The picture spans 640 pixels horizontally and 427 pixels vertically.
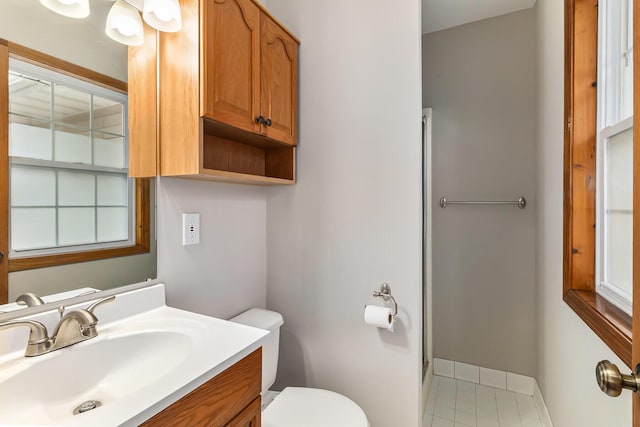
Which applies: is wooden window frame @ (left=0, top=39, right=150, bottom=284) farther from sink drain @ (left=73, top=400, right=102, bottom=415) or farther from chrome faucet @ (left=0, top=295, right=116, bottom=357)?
sink drain @ (left=73, top=400, right=102, bottom=415)

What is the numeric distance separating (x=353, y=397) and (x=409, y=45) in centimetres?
169

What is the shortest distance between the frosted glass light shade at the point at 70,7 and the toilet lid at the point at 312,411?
1.54 meters

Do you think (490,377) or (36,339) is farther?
(490,377)

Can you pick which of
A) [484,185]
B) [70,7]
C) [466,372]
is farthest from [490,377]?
[70,7]

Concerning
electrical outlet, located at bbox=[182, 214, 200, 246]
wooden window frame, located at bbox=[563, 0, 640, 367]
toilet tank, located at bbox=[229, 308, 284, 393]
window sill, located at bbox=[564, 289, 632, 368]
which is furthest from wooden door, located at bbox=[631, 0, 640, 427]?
electrical outlet, located at bbox=[182, 214, 200, 246]

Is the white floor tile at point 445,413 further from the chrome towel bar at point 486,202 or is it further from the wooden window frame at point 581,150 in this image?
the chrome towel bar at point 486,202

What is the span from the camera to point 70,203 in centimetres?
96

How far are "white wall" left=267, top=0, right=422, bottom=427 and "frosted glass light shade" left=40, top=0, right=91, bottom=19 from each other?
0.93m

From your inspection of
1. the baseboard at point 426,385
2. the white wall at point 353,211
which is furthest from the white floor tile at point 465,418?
the white wall at point 353,211

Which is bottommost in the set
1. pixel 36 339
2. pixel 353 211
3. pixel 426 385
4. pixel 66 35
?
pixel 426 385

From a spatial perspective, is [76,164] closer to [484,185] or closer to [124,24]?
[124,24]

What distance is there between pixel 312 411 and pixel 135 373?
2.35 ft

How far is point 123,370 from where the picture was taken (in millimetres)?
926

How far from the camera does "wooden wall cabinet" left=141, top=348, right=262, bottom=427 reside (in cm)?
69
